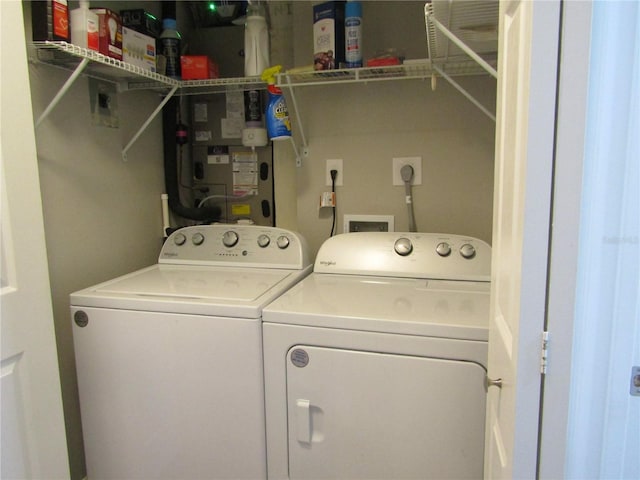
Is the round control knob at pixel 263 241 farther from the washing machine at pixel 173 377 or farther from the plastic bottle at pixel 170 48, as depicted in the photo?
the plastic bottle at pixel 170 48

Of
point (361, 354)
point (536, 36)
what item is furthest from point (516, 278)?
point (361, 354)

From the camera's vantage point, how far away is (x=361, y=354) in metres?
1.32

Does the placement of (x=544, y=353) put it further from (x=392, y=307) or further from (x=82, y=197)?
(x=82, y=197)

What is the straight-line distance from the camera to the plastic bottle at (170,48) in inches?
82.4

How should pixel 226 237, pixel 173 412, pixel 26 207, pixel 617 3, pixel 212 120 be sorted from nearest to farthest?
pixel 617 3 → pixel 26 207 → pixel 173 412 → pixel 226 237 → pixel 212 120

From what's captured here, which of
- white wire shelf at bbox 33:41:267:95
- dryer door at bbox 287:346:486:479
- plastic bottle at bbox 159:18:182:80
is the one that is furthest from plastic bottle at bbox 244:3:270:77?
dryer door at bbox 287:346:486:479

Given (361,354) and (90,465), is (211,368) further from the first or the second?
(90,465)

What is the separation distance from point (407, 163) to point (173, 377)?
1.37 m

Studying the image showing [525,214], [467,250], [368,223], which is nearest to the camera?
[525,214]

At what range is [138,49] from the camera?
6.17ft

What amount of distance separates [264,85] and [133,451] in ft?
5.37

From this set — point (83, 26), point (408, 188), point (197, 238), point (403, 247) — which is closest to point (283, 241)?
point (197, 238)

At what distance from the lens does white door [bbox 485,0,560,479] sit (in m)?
0.64

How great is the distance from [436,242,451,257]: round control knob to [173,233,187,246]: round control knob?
45.1 inches
